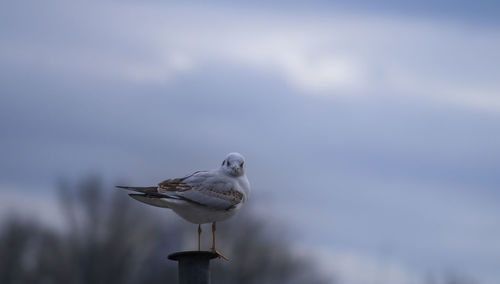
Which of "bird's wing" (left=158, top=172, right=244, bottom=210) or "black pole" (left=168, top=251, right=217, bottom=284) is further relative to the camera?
"bird's wing" (left=158, top=172, right=244, bottom=210)

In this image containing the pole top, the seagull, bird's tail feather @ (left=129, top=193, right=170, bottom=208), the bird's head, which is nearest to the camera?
the pole top

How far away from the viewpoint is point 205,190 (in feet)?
36.9

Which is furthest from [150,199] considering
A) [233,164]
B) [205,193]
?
[233,164]

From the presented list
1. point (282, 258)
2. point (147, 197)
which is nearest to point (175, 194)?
point (147, 197)

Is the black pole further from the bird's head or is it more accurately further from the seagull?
the bird's head

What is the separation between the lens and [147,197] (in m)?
10.9

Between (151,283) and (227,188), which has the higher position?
(151,283)

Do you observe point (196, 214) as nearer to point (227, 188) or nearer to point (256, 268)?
point (227, 188)

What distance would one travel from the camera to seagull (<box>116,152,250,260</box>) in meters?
11.0

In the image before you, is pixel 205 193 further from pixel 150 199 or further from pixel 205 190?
pixel 150 199

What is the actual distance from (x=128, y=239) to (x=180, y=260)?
76.6ft

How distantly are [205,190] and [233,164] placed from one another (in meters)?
0.50

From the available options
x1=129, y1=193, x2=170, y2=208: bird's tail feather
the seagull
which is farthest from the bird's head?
x1=129, y1=193, x2=170, y2=208: bird's tail feather

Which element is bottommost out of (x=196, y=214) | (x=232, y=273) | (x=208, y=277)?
(x=208, y=277)
